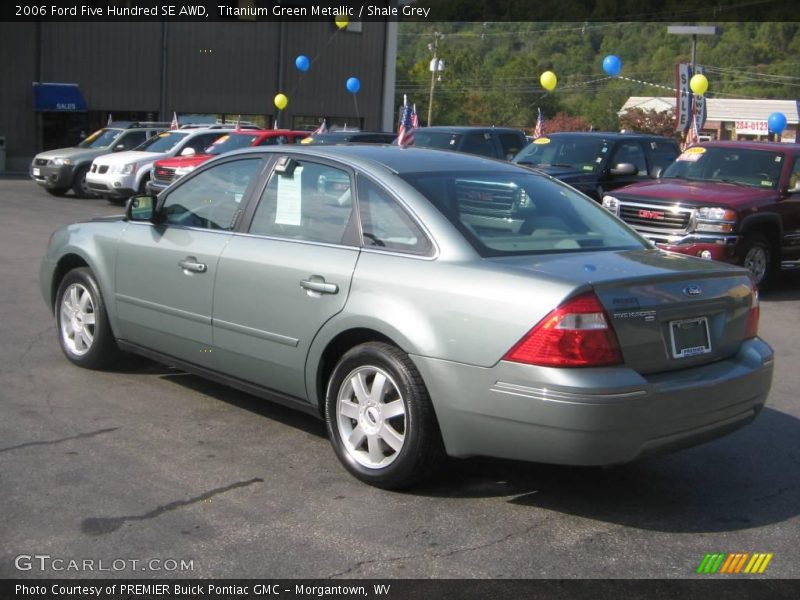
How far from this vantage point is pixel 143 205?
20.8 feet

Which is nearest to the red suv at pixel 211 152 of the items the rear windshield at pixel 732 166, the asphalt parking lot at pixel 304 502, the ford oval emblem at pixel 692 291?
the rear windshield at pixel 732 166

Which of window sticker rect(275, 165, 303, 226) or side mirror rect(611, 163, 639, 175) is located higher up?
side mirror rect(611, 163, 639, 175)

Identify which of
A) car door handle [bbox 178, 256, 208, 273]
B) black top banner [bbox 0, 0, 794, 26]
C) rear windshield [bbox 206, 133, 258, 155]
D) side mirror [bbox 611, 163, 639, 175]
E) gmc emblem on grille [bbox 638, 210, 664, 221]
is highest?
black top banner [bbox 0, 0, 794, 26]

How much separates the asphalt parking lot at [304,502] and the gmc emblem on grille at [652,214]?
5111 millimetres

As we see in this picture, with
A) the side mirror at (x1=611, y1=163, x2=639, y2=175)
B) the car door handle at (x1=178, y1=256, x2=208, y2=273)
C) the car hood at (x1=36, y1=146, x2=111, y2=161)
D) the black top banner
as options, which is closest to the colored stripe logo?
the car door handle at (x1=178, y1=256, x2=208, y2=273)

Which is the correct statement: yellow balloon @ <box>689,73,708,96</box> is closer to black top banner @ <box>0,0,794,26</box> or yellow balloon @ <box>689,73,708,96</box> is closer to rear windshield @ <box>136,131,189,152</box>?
black top banner @ <box>0,0,794,26</box>

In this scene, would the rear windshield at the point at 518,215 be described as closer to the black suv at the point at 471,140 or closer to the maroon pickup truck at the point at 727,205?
the maroon pickup truck at the point at 727,205

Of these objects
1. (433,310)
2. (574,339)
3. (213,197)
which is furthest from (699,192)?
(574,339)

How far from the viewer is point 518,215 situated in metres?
5.22

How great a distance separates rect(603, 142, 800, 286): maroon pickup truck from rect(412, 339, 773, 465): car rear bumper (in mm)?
6599

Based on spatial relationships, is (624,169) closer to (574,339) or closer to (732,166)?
(732,166)

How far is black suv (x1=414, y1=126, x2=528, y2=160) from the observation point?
17.3 meters

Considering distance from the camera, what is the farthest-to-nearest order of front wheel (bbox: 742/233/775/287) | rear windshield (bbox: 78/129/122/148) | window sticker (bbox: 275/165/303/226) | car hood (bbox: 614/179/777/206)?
rear windshield (bbox: 78/129/122/148)
front wheel (bbox: 742/233/775/287)
car hood (bbox: 614/179/777/206)
window sticker (bbox: 275/165/303/226)
